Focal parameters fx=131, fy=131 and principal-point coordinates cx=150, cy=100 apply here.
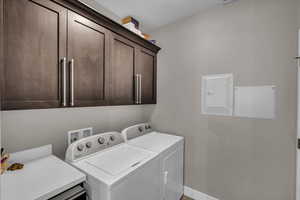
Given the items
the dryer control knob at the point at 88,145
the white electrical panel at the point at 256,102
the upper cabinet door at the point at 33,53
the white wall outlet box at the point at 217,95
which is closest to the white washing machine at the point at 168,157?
the dryer control knob at the point at 88,145

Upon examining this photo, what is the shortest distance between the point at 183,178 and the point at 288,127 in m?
1.40

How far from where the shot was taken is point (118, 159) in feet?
3.83

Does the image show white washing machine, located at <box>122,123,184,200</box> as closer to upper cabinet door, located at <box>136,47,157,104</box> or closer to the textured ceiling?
upper cabinet door, located at <box>136,47,157,104</box>

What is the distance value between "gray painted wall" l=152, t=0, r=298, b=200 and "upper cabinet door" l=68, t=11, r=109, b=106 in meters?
1.08

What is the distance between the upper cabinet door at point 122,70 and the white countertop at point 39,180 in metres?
0.72

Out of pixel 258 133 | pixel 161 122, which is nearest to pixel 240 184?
pixel 258 133

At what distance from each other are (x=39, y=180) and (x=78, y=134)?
62 cm

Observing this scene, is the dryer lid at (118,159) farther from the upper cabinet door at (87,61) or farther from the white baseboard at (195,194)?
the white baseboard at (195,194)

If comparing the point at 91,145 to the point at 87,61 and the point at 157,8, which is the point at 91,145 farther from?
the point at 157,8

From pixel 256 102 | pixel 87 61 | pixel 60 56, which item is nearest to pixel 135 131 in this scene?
→ pixel 87 61

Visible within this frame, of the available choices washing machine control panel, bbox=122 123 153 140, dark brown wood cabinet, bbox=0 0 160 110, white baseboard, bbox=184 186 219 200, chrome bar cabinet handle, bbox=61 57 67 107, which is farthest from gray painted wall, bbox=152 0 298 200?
chrome bar cabinet handle, bbox=61 57 67 107

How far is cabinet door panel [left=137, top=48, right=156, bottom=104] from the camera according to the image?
1.85 metres

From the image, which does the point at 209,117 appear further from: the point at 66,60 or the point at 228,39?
the point at 66,60

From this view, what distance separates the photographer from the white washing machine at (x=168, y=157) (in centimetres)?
142
